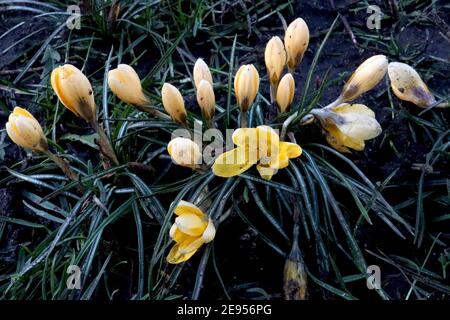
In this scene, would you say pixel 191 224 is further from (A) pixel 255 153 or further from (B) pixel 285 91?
(B) pixel 285 91

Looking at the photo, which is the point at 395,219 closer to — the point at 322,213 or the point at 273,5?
the point at 322,213

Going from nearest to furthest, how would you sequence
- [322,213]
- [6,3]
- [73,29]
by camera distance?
1. [322,213]
2. [73,29]
3. [6,3]

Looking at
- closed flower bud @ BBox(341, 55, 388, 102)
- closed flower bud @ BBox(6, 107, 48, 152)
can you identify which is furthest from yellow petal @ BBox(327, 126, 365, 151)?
closed flower bud @ BBox(6, 107, 48, 152)

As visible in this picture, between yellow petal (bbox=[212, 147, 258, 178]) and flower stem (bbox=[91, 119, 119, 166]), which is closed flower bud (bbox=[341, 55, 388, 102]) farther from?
flower stem (bbox=[91, 119, 119, 166])

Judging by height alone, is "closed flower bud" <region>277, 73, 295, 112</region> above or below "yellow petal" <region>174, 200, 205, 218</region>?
above

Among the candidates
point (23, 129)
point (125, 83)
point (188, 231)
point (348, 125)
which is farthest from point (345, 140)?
point (23, 129)
